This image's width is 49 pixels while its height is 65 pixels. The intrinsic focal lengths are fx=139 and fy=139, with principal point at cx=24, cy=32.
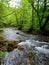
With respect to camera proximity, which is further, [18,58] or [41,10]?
[41,10]

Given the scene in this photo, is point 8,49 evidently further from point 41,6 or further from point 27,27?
point 27,27

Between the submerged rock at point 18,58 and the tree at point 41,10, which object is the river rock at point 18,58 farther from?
the tree at point 41,10

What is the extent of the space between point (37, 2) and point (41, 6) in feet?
2.75

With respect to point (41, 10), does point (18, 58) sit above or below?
below

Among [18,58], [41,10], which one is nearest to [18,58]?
[18,58]

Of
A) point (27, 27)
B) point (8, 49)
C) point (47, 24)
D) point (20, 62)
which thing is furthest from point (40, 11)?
point (20, 62)

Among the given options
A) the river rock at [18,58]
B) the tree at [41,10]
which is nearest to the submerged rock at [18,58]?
the river rock at [18,58]

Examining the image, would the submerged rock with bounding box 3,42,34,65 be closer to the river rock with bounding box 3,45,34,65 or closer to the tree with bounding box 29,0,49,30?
the river rock with bounding box 3,45,34,65

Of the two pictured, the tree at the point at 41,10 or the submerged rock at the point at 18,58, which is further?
the tree at the point at 41,10

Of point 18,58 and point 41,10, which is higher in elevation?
point 41,10

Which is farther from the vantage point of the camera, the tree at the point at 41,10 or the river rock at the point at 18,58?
the tree at the point at 41,10

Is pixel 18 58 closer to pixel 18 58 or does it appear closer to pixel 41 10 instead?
pixel 18 58

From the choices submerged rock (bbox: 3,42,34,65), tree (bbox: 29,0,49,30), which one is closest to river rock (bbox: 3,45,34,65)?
submerged rock (bbox: 3,42,34,65)

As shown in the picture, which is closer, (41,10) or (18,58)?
(18,58)
